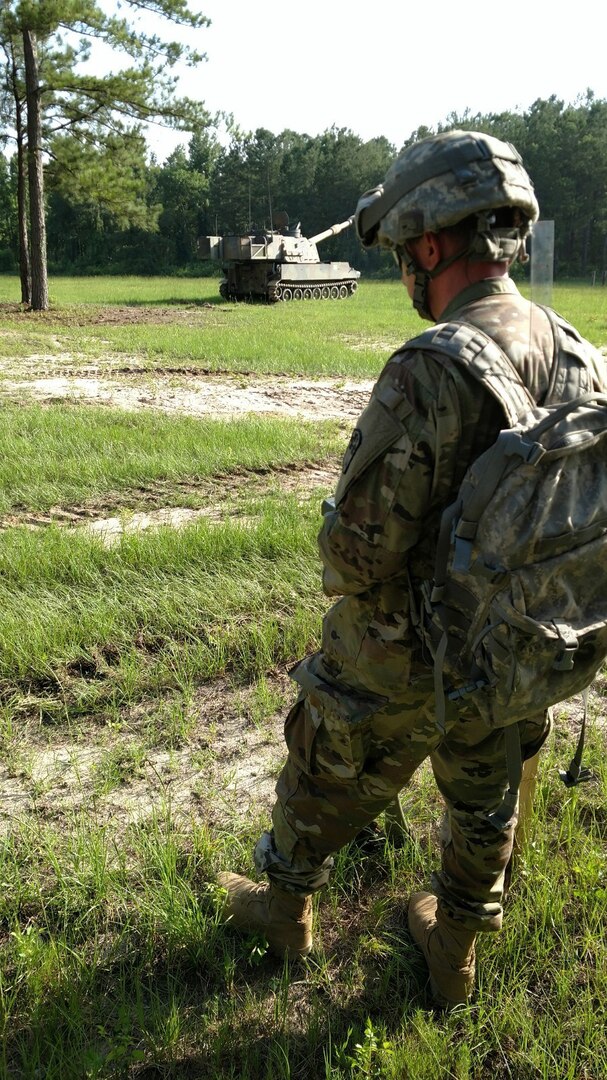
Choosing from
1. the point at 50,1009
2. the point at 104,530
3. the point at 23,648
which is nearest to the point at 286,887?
the point at 50,1009

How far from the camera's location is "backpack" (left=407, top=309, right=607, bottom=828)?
156 centimetres

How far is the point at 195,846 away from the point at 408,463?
1.49 meters

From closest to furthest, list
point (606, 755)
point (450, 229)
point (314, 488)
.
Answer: point (450, 229) < point (606, 755) < point (314, 488)

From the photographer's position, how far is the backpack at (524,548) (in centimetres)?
156

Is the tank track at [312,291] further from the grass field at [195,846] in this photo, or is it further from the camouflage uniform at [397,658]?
the camouflage uniform at [397,658]

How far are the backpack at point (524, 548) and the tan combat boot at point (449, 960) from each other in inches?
29.4

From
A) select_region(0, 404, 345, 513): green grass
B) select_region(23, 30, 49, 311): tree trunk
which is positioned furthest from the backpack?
select_region(23, 30, 49, 311): tree trunk

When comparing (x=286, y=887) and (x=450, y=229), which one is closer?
(x=450, y=229)

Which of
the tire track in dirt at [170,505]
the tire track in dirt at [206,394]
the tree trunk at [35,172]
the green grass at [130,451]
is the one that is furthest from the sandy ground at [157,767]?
the tree trunk at [35,172]

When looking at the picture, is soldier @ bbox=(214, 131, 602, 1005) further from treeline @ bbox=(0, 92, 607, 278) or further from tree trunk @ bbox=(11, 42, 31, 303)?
treeline @ bbox=(0, 92, 607, 278)

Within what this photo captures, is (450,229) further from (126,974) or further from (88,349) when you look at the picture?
(88,349)

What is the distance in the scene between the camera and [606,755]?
3176 millimetres

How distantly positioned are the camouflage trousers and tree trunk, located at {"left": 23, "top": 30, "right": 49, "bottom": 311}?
1983cm

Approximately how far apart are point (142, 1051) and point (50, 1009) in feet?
0.83
